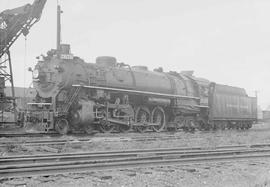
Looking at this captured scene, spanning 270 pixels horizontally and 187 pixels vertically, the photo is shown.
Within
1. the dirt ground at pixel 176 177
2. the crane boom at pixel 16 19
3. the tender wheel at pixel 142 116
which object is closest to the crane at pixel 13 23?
the crane boom at pixel 16 19

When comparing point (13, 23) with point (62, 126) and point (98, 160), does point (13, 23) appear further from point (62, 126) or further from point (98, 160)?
point (98, 160)

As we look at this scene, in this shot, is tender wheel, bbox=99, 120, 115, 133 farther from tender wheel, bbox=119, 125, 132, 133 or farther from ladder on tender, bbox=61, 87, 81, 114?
ladder on tender, bbox=61, 87, 81, 114

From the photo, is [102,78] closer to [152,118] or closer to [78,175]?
[152,118]

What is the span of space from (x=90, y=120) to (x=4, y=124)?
552 cm

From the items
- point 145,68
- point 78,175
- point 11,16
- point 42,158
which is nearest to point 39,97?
point 11,16

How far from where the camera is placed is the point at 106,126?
17.5m

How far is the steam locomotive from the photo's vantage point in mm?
16062

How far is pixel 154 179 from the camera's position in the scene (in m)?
6.80

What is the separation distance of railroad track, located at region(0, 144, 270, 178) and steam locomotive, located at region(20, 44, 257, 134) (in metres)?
6.81

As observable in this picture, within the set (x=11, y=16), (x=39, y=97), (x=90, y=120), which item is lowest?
(x=90, y=120)

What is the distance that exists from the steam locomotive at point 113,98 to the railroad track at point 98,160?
6.81 meters

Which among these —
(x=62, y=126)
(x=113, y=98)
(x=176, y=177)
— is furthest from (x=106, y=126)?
(x=176, y=177)

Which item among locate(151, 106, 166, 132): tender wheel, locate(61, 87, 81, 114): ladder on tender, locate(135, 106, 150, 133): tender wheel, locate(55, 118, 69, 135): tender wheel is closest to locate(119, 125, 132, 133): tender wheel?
locate(135, 106, 150, 133): tender wheel

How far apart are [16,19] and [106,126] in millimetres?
7558
